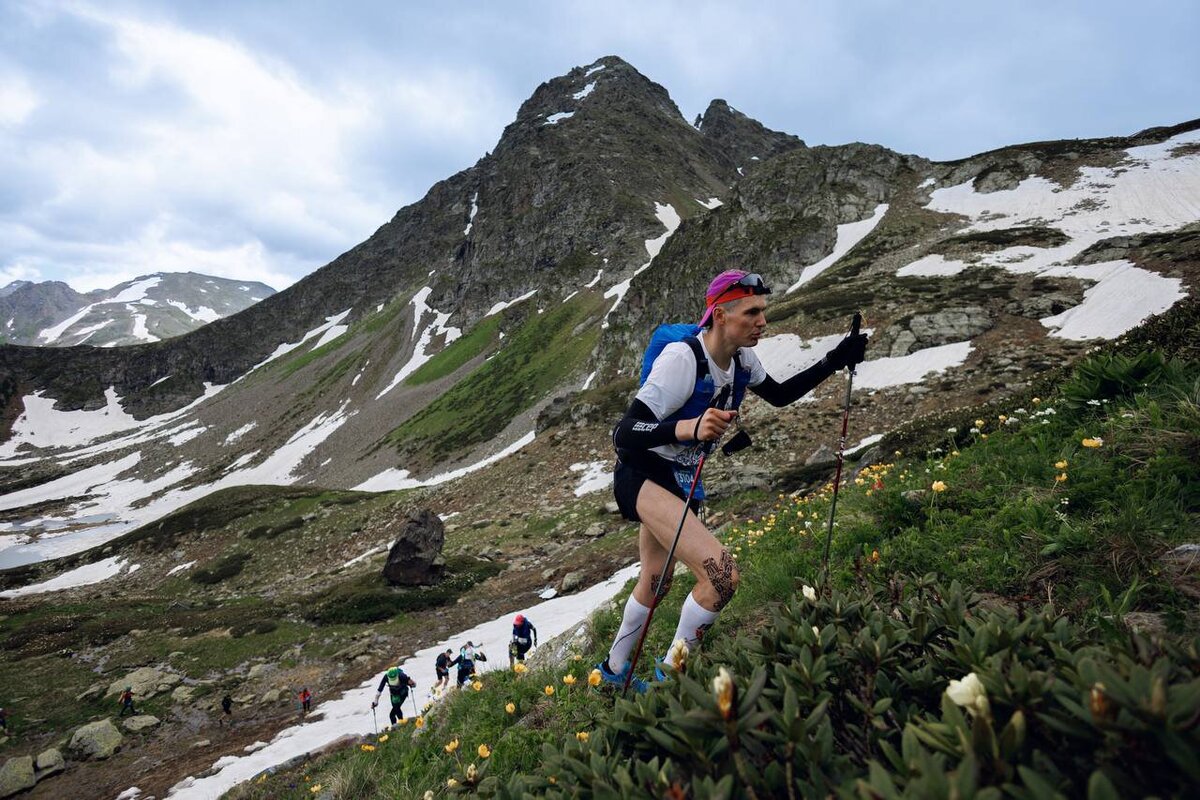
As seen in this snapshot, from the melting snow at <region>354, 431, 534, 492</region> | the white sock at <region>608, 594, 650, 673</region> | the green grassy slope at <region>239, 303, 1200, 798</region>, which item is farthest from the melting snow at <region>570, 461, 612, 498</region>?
the white sock at <region>608, 594, 650, 673</region>

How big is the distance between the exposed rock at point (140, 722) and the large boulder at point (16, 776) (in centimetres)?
197

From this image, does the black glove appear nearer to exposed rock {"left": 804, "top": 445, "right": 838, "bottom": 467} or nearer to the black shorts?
the black shorts

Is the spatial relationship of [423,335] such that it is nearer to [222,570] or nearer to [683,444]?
Result: [222,570]

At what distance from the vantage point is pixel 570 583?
58.1ft

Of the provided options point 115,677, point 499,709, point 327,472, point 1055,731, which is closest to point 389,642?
point 115,677

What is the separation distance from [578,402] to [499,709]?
32803mm

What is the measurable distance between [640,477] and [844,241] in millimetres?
54718

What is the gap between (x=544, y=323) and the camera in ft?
281

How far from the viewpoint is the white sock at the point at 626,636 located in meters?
4.36

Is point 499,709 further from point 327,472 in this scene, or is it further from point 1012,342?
point 327,472

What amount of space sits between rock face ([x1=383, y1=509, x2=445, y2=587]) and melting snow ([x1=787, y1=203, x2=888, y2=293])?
3759 centimetres

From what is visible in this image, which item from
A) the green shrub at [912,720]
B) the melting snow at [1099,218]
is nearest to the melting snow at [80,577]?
the green shrub at [912,720]

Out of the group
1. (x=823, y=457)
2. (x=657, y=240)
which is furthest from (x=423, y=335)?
(x=823, y=457)

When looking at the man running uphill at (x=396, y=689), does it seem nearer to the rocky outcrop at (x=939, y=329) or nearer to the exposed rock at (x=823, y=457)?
the exposed rock at (x=823, y=457)
